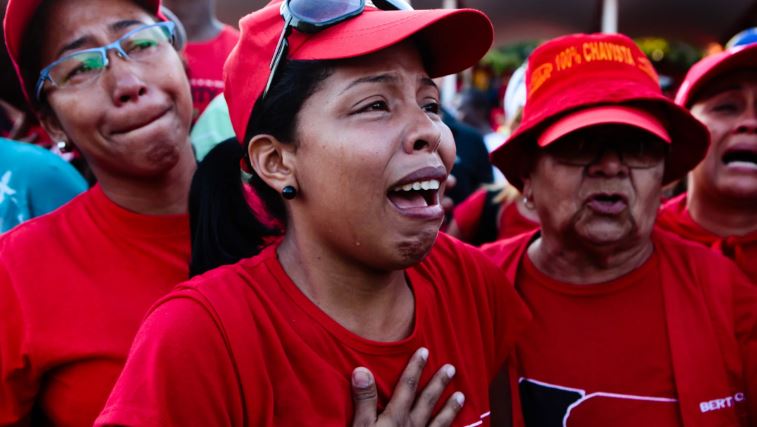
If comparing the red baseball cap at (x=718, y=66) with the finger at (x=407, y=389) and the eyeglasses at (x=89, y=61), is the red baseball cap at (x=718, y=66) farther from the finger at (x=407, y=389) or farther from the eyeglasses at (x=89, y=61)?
the eyeglasses at (x=89, y=61)

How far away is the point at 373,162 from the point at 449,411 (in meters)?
0.63

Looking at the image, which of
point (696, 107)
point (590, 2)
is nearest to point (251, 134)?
point (696, 107)

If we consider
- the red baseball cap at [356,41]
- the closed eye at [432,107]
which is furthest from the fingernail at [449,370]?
the red baseball cap at [356,41]

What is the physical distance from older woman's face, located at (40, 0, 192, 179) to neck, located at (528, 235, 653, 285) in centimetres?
125

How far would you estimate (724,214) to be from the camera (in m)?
2.73

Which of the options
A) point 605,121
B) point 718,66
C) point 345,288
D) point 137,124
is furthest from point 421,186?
point 718,66

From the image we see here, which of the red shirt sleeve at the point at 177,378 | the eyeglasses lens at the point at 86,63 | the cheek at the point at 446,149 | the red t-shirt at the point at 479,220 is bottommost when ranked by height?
the red t-shirt at the point at 479,220

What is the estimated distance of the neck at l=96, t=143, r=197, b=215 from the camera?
220 centimetres

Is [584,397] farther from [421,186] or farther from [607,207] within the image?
[421,186]

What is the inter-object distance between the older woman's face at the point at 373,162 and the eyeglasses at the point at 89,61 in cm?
82

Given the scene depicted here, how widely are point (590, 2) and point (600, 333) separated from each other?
11.8 m

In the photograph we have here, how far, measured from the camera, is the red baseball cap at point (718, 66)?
A: 2.52 meters

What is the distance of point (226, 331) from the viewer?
1509 millimetres

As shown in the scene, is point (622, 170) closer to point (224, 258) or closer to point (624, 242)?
point (624, 242)
